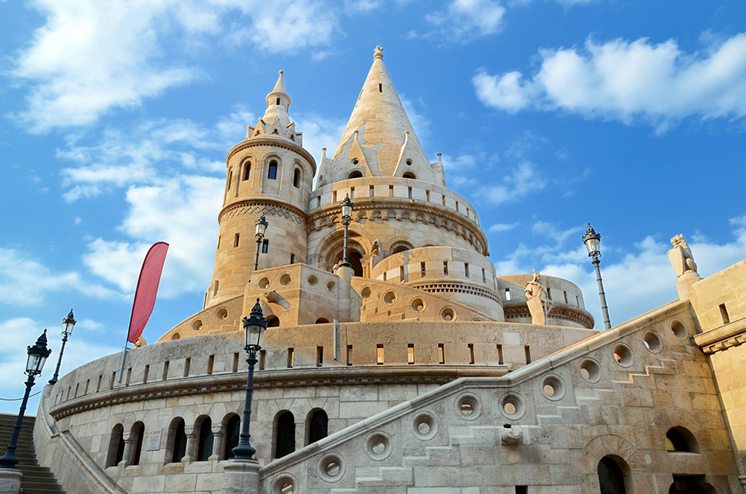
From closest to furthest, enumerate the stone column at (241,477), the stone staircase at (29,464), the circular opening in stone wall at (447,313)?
the stone column at (241,477) < the stone staircase at (29,464) < the circular opening in stone wall at (447,313)

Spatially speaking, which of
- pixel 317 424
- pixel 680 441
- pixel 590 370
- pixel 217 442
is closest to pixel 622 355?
pixel 590 370

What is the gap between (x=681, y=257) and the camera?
9.80 meters

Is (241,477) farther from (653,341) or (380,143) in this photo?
(380,143)

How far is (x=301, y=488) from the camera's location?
24.8 ft

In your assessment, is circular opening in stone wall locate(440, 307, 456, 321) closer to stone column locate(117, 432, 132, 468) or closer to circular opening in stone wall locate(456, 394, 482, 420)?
circular opening in stone wall locate(456, 394, 482, 420)

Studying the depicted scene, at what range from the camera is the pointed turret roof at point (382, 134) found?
29.0m

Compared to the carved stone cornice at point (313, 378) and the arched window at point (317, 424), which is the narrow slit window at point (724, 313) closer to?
the carved stone cornice at point (313, 378)

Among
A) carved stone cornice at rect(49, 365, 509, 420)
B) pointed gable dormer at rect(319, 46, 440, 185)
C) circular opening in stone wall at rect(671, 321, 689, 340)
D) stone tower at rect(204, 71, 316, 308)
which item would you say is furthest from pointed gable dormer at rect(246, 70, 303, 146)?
circular opening in stone wall at rect(671, 321, 689, 340)

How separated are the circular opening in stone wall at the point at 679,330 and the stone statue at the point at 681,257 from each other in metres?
1.02

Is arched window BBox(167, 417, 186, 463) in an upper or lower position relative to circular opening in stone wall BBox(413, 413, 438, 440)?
upper

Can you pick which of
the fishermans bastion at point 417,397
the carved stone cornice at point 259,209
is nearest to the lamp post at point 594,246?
the fishermans bastion at point 417,397

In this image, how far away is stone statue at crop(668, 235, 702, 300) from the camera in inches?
374

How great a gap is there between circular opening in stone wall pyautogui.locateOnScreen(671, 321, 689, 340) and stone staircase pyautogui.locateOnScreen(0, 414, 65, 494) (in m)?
13.7

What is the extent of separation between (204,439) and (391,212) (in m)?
14.8
